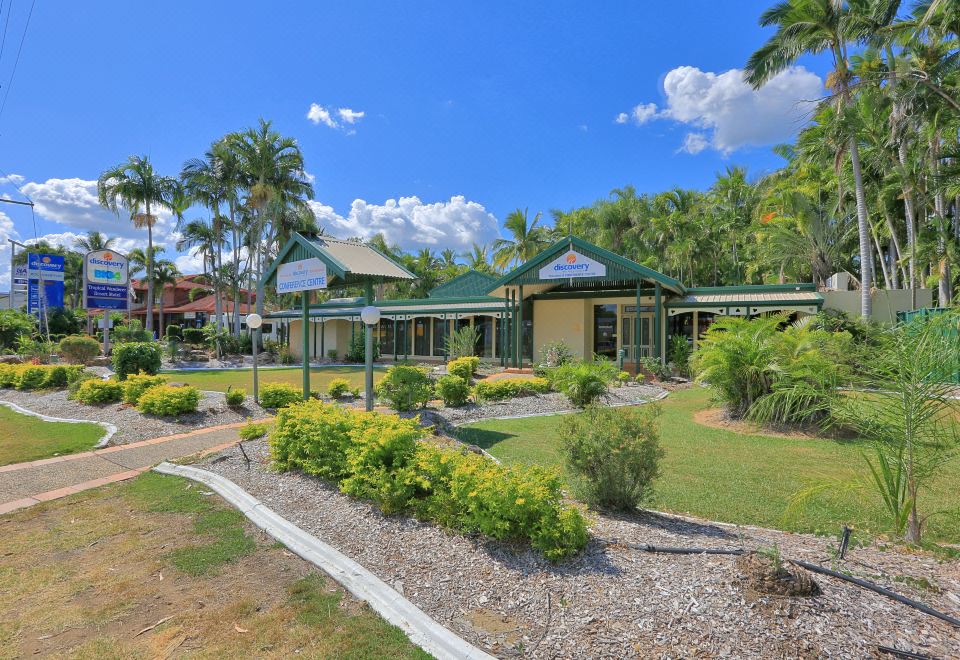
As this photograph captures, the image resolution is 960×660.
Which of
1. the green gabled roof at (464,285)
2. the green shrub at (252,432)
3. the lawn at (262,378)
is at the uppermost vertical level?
the green gabled roof at (464,285)

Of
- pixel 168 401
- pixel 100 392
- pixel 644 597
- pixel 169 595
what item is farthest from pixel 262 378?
pixel 644 597

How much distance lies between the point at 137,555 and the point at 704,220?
33.8 metres

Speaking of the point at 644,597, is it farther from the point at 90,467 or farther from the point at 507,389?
the point at 507,389

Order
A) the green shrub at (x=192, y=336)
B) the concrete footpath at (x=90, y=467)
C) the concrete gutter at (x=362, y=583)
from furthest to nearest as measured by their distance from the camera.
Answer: the green shrub at (x=192, y=336) < the concrete footpath at (x=90, y=467) < the concrete gutter at (x=362, y=583)

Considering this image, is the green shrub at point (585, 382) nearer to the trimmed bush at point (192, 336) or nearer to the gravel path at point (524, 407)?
the gravel path at point (524, 407)

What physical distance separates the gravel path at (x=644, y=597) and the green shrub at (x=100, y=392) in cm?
964

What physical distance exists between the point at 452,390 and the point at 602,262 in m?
8.50

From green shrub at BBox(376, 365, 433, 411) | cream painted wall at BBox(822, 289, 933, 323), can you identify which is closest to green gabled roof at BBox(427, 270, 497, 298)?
cream painted wall at BBox(822, 289, 933, 323)

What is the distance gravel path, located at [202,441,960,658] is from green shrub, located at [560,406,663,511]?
248mm

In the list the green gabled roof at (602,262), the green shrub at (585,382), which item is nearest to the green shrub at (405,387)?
the green shrub at (585,382)

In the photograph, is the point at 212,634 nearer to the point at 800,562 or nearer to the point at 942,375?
the point at 800,562

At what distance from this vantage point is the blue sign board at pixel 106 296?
957 inches

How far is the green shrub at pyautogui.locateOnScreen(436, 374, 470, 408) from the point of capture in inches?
408

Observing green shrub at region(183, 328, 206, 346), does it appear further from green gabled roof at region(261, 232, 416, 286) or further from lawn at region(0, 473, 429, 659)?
lawn at region(0, 473, 429, 659)
